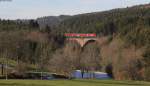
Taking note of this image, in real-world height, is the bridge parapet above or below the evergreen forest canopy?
above

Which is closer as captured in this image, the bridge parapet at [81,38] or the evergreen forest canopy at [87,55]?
the evergreen forest canopy at [87,55]

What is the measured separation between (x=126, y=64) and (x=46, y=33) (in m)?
57.7

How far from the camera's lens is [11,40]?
110562 millimetres

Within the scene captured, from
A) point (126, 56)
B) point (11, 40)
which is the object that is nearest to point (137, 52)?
point (126, 56)

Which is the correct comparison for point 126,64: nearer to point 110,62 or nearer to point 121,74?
point 121,74

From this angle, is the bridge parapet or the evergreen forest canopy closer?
the evergreen forest canopy

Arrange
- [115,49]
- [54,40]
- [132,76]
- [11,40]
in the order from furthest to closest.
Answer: [54,40], [11,40], [115,49], [132,76]

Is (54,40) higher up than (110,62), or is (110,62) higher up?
(54,40)

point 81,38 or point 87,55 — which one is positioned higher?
point 81,38

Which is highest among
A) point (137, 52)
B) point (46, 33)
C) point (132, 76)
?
point (46, 33)

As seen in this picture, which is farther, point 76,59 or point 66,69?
point 76,59

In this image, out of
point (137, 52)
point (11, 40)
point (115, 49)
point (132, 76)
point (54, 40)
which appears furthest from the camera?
point (54, 40)

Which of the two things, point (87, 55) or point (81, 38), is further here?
point (81, 38)

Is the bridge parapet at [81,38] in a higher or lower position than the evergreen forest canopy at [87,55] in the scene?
higher
